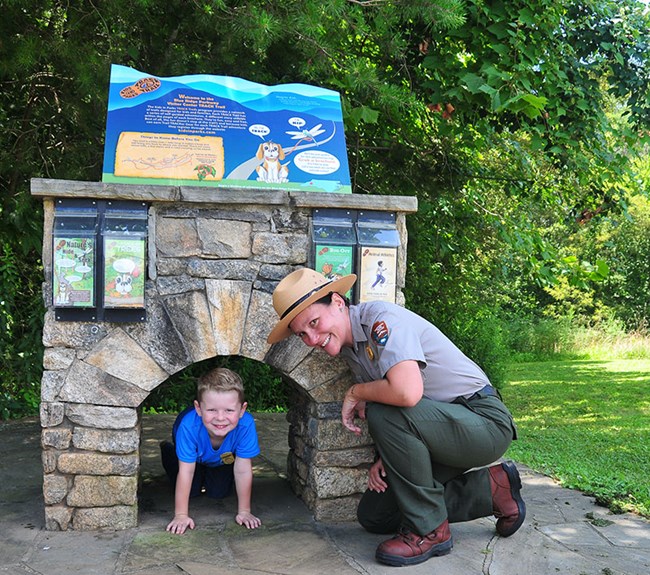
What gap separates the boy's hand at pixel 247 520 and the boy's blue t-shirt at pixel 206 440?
0.28 metres

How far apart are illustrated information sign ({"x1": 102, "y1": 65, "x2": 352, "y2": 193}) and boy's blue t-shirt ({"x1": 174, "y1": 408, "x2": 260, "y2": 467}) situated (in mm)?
1184

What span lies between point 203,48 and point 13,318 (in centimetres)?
335

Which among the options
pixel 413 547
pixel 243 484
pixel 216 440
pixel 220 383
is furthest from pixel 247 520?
pixel 413 547

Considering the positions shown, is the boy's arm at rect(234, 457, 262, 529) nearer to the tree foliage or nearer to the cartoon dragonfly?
the cartoon dragonfly

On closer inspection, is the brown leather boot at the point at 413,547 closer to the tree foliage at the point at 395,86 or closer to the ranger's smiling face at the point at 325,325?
the ranger's smiling face at the point at 325,325

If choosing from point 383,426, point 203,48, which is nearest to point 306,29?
point 203,48

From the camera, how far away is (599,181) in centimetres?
645

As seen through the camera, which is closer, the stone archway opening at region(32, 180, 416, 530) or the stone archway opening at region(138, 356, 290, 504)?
the stone archway opening at region(32, 180, 416, 530)

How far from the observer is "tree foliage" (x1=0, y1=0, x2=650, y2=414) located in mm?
4879

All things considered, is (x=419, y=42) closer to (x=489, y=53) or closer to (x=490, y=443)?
(x=489, y=53)

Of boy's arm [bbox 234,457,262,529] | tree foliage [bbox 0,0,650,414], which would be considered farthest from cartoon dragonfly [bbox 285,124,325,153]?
boy's arm [bbox 234,457,262,529]

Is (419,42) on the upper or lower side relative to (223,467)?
upper

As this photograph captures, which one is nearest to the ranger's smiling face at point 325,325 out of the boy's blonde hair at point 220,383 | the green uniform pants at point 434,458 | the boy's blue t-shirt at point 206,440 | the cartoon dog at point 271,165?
the green uniform pants at point 434,458

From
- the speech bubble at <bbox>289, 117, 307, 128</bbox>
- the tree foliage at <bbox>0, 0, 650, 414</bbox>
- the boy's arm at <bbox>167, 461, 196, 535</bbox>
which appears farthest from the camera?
the tree foliage at <bbox>0, 0, 650, 414</bbox>
